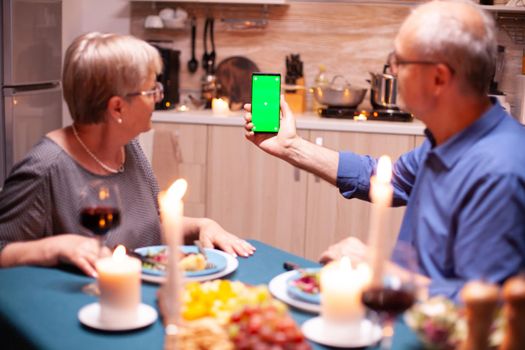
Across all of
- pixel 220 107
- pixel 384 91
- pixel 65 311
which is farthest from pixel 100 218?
pixel 384 91

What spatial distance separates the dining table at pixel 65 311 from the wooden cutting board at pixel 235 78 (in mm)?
2935

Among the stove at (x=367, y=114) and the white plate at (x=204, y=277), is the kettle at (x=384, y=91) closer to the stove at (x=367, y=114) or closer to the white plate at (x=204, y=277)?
the stove at (x=367, y=114)

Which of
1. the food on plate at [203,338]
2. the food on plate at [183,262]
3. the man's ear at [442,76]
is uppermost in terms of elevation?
the man's ear at [442,76]

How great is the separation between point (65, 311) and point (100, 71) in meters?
0.76

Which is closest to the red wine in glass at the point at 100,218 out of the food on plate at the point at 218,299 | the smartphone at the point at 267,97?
the food on plate at the point at 218,299

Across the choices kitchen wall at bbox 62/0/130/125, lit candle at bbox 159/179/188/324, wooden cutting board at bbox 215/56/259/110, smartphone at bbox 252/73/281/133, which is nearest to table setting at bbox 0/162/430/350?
lit candle at bbox 159/179/188/324

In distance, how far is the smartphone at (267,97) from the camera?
2475mm

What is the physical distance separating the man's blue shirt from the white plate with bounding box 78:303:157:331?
1.86ft

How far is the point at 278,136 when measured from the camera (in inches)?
103

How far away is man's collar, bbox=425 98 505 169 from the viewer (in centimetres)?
184

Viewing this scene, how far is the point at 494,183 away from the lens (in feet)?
5.51

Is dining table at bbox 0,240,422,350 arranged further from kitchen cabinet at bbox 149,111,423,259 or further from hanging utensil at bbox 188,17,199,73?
hanging utensil at bbox 188,17,199,73

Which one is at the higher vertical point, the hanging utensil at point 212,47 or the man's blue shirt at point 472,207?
the hanging utensil at point 212,47

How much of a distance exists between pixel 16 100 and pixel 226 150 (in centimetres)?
114
